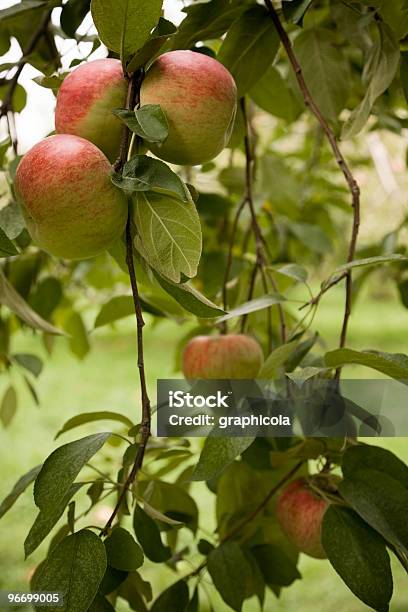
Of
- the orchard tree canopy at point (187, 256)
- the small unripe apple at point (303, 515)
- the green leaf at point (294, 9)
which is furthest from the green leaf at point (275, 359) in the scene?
the green leaf at point (294, 9)

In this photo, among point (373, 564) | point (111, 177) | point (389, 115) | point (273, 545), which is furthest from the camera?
point (389, 115)

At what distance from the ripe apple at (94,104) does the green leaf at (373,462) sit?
257mm

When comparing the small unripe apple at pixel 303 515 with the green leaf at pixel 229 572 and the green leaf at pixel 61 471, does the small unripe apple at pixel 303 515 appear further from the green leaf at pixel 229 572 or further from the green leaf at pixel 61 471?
the green leaf at pixel 61 471

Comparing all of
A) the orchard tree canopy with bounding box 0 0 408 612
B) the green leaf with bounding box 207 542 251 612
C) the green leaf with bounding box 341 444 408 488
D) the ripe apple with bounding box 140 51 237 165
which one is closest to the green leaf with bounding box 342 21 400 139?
the orchard tree canopy with bounding box 0 0 408 612

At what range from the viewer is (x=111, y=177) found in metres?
0.36

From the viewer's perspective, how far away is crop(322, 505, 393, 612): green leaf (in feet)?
1.47

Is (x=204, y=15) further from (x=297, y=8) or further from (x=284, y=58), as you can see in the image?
(x=284, y=58)

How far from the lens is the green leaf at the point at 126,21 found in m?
0.38

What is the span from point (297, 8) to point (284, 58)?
0.43 m

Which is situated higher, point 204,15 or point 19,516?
point 204,15

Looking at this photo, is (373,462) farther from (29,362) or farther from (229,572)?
(29,362)

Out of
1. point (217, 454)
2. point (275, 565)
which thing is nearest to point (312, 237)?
point (275, 565)

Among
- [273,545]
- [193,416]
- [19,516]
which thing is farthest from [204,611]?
[19,516]

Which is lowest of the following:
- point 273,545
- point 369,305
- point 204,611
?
point 369,305
